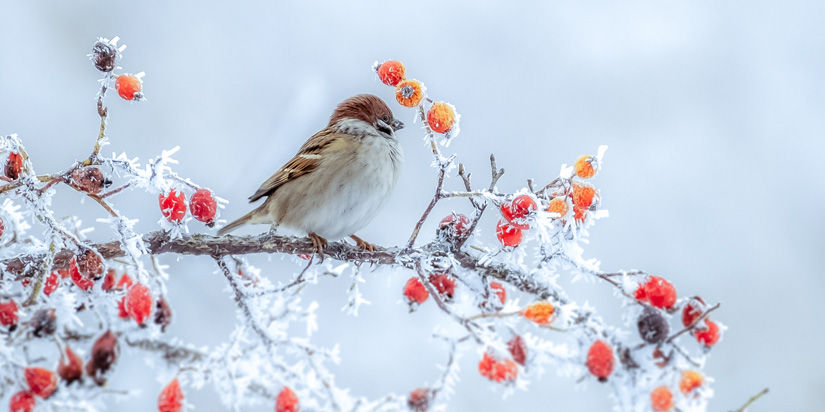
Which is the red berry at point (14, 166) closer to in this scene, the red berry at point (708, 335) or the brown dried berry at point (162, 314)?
the brown dried berry at point (162, 314)

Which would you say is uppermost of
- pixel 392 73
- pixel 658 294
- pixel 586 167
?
pixel 392 73

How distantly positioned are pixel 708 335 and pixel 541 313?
0.88 feet

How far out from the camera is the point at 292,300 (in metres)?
1.36

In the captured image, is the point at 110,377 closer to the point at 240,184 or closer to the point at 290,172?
the point at 290,172

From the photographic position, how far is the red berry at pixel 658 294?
1274 millimetres

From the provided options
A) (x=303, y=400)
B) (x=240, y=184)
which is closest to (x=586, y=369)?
(x=303, y=400)

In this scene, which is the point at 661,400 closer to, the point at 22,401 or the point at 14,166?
the point at 22,401

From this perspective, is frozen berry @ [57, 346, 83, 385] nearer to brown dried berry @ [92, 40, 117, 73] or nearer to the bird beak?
brown dried berry @ [92, 40, 117, 73]

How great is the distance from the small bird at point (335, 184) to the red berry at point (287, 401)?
834 millimetres

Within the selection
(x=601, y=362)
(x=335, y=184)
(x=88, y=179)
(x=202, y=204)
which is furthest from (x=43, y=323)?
(x=335, y=184)

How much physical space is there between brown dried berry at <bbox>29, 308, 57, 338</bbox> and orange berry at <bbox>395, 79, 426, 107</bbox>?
0.70 metres

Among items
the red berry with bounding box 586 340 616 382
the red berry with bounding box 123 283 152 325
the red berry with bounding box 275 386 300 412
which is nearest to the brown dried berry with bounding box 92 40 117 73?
the red berry with bounding box 123 283 152 325

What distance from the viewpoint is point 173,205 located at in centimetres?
130

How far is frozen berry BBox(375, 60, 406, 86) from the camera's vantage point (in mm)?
1532
